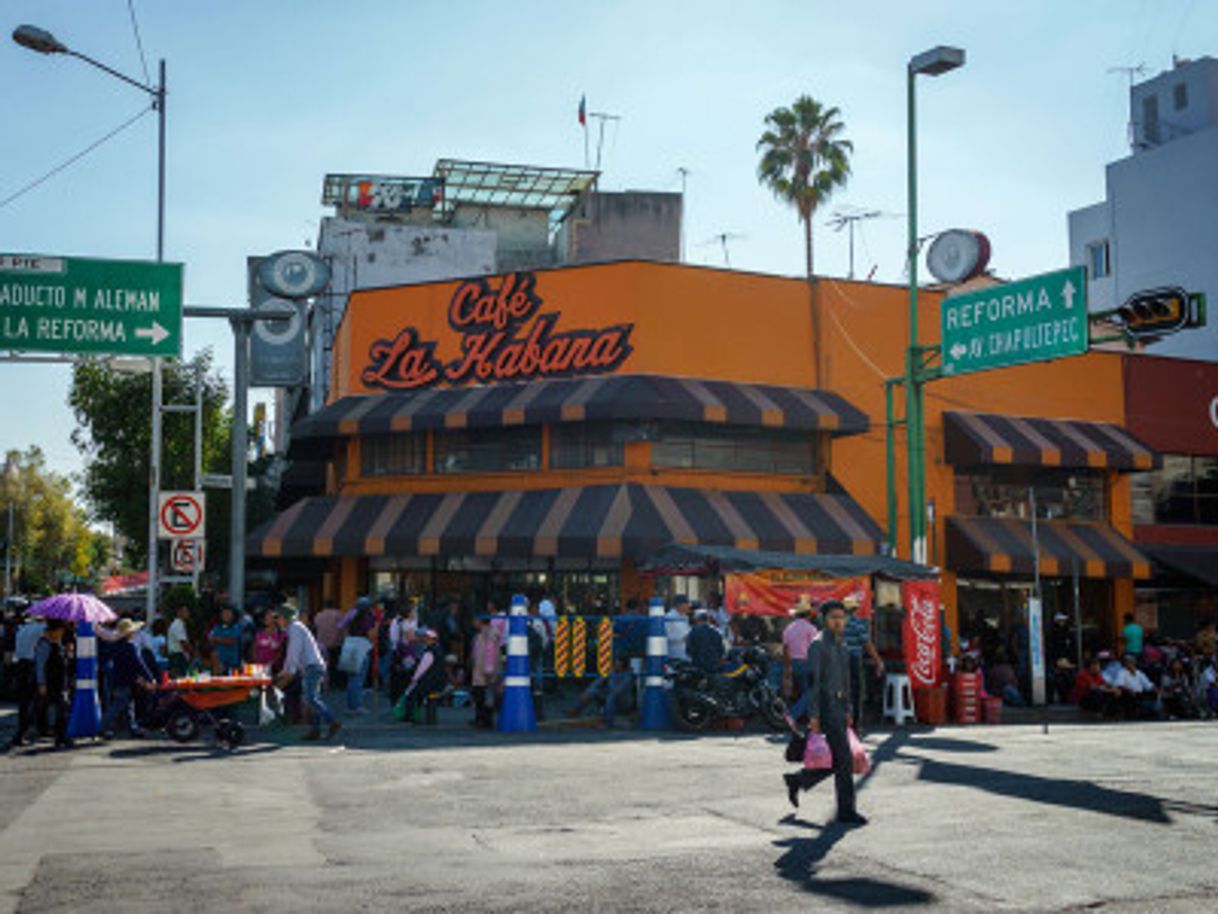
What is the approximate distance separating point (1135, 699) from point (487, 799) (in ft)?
52.6

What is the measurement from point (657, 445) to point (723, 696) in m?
8.99

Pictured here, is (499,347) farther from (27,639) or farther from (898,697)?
(898,697)

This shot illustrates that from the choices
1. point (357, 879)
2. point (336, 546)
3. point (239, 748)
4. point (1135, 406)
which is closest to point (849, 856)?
point (357, 879)

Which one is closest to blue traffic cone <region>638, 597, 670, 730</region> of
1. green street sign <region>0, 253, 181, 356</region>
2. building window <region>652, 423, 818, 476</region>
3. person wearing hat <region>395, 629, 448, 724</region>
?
person wearing hat <region>395, 629, 448, 724</region>

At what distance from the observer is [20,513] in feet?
286

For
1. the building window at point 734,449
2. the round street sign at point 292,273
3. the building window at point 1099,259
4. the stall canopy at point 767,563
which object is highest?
the building window at point 1099,259

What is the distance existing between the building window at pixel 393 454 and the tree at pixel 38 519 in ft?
210

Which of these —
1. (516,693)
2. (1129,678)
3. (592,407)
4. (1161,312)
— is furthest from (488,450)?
(1161,312)

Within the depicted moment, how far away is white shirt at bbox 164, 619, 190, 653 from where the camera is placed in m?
19.3

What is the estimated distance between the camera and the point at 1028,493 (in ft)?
98.2

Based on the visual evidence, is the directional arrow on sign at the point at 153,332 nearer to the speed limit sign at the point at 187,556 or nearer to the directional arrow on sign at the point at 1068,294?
the speed limit sign at the point at 187,556

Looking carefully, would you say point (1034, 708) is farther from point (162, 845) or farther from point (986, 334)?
point (162, 845)

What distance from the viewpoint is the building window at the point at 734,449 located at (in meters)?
26.2

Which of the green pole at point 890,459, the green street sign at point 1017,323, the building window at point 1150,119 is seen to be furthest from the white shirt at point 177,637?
the building window at point 1150,119
